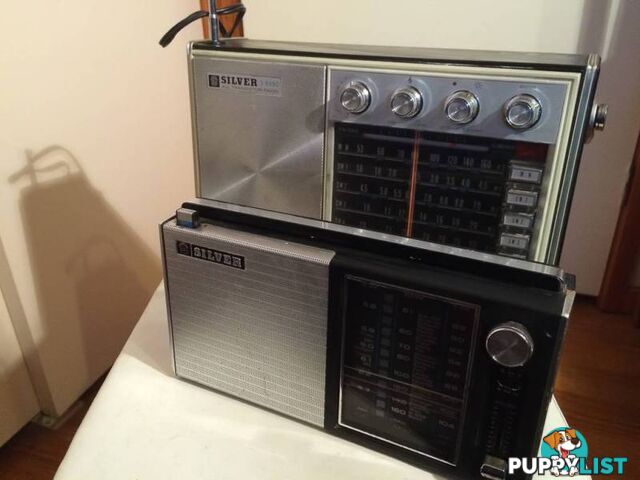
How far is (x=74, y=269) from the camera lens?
1.44m

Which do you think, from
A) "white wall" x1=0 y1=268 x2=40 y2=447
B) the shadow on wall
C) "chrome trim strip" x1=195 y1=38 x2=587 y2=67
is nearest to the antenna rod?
"chrome trim strip" x1=195 y1=38 x2=587 y2=67

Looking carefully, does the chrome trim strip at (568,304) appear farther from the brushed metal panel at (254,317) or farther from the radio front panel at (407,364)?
the brushed metal panel at (254,317)

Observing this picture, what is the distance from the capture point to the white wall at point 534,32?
1588 mm

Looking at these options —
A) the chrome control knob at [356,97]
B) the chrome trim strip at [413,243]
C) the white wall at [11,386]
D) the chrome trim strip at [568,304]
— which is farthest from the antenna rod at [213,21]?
the white wall at [11,386]

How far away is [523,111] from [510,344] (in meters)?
0.36

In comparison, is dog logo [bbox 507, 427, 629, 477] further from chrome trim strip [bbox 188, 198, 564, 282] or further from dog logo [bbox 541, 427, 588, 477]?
chrome trim strip [bbox 188, 198, 564, 282]

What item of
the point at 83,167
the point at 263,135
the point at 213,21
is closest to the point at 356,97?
the point at 263,135

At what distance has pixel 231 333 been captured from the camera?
0.69m

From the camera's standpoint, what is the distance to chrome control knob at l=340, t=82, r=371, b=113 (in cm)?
82

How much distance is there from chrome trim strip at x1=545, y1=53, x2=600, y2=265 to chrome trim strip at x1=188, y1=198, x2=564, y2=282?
25 centimetres

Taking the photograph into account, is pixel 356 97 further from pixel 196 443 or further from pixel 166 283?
pixel 196 443

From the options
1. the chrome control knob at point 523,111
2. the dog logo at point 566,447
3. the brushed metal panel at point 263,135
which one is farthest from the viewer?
the brushed metal panel at point 263,135

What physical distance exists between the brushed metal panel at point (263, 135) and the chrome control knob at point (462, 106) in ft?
0.66

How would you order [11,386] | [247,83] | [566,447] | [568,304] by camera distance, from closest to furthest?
[568,304]
[566,447]
[247,83]
[11,386]
